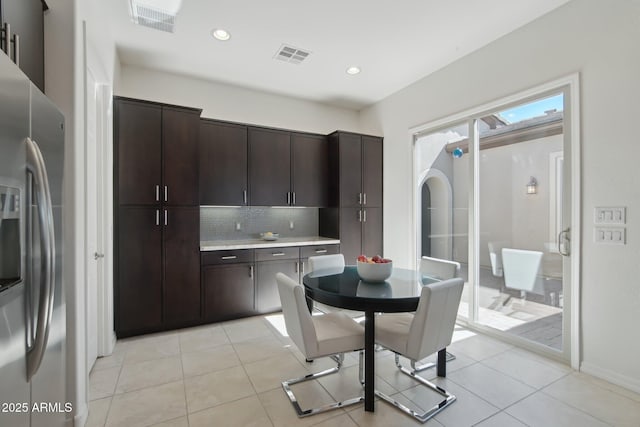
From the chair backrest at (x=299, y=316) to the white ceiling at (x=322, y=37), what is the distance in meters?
2.39

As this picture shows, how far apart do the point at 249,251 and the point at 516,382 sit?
115 inches

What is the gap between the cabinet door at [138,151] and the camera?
120 inches

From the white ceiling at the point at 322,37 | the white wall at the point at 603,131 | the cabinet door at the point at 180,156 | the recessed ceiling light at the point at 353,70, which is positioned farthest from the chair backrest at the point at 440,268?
the cabinet door at the point at 180,156

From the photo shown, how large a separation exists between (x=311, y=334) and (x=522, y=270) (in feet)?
7.98

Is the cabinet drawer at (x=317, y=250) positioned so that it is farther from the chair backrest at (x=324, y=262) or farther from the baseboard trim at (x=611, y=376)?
the baseboard trim at (x=611, y=376)

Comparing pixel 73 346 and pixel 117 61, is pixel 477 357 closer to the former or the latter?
pixel 73 346

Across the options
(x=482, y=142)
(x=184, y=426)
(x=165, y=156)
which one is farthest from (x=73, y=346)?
(x=482, y=142)

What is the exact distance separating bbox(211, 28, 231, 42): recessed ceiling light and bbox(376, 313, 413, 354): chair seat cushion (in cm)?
307

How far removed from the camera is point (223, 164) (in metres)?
3.78

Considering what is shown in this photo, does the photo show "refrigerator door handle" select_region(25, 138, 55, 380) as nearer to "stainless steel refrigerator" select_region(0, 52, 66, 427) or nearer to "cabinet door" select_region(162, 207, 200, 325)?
"stainless steel refrigerator" select_region(0, 52, 66, 427)

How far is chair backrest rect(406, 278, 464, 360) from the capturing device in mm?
1795

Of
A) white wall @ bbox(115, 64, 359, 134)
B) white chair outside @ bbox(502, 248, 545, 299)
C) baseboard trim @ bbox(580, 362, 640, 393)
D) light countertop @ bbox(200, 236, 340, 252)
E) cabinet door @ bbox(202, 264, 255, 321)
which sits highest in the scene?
white wall @ bbox(115, 64, 359, 134)

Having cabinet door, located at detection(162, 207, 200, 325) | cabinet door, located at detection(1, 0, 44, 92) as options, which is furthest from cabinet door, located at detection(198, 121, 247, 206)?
cabinet door, located at detection(1, 0, 44, 92)

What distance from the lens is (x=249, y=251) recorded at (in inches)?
146
